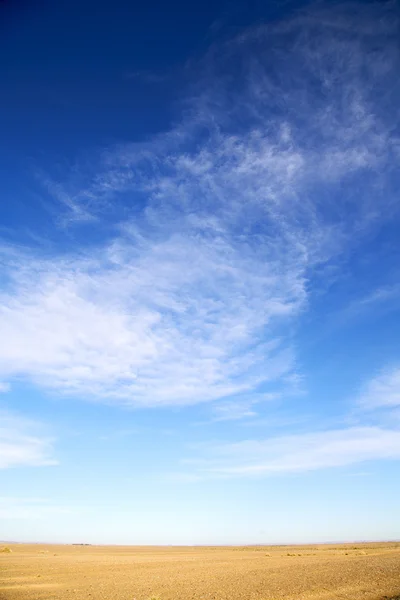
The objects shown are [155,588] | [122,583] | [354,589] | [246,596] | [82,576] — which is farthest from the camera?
[82,576]

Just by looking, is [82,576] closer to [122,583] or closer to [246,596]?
[122,583]

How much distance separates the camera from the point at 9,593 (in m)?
24.3

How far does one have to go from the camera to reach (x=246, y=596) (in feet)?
73.8

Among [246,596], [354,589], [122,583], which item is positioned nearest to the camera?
[246,596]

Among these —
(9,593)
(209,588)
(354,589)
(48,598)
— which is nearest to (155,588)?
(209,588)

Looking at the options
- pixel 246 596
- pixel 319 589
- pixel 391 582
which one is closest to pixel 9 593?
pixel 246 596

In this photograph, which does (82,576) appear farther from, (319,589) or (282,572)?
(319,589)

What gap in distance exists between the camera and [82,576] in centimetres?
3319

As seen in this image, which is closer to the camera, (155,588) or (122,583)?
(155,588)

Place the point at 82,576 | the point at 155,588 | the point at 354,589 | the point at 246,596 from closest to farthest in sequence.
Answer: the point at 246,596
the point at 354,589
the point at 155,588
the point at 82,576

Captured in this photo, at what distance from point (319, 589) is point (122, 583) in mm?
13987

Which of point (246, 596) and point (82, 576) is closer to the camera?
point (246, 596)

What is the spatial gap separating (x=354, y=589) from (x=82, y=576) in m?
22.0

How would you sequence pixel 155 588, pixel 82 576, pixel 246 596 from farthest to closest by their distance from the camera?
1. pixel 82 576
2. pixel 155 588
3. pixel 246 596
